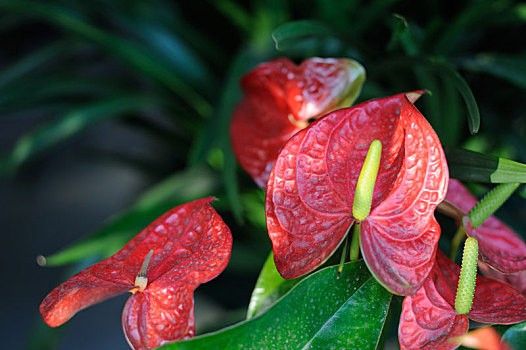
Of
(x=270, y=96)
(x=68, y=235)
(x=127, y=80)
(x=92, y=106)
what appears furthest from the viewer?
(x=68, y=235)

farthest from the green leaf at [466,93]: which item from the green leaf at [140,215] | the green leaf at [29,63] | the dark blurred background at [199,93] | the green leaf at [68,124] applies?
the green leaf at [29,63]

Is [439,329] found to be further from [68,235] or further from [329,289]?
[68,235]

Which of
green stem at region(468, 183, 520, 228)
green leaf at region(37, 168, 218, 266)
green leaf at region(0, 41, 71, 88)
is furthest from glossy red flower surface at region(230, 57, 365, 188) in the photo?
green leaf at region(0, 41, 71, 88)

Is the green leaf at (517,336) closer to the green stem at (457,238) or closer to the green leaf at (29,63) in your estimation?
the green stem at (457,238)

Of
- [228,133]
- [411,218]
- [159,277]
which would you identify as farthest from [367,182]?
[228,133]

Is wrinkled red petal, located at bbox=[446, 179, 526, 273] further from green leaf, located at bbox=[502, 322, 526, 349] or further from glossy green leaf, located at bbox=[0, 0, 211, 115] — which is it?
glossy green leaf, located at bbox=[0, 0, 211, 115]

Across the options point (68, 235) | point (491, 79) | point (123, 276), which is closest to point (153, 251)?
point (123, 276)

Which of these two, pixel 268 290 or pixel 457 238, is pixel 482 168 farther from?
pixel 268 290
